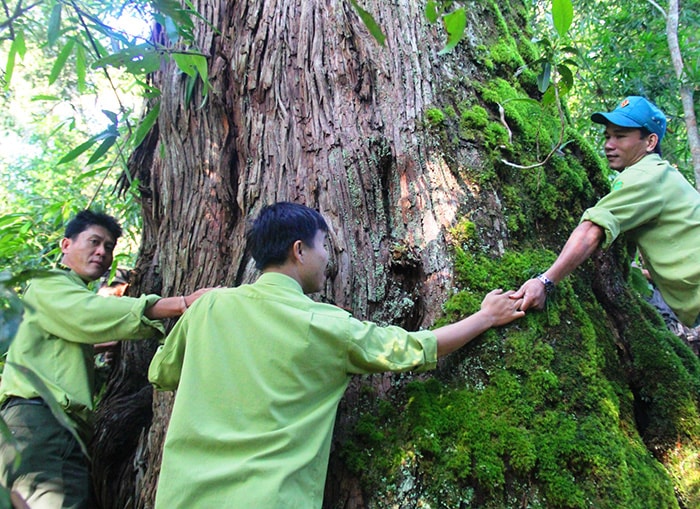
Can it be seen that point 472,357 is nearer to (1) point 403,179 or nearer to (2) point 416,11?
(1) point 403,179

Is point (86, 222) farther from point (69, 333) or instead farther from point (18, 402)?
point (18, 402)

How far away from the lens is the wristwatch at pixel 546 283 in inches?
109

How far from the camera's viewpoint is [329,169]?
127 inches

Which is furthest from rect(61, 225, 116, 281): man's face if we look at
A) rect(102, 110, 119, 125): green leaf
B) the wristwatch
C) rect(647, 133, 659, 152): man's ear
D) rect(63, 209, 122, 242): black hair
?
rect(647, 133, 659, 152): man's ear

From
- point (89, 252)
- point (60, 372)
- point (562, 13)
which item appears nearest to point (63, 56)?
point (89, 252)

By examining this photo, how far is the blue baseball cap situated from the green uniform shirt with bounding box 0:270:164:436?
2.66 metres

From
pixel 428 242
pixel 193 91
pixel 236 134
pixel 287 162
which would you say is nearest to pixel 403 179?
pixel 428 242

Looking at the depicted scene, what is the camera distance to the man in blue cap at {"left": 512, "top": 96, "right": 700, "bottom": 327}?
2.82m

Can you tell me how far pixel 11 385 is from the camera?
9.84ft

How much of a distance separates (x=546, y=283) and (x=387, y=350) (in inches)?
38.1

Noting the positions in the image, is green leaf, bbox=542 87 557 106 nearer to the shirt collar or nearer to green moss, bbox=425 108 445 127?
green moss, bbox=425 108 445 127

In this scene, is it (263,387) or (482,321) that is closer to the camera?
(263,387)

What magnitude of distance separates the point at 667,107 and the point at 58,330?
255 inches

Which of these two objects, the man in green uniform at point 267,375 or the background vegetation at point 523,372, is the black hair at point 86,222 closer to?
the background vegetation at point 523,372
